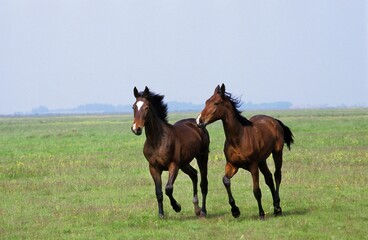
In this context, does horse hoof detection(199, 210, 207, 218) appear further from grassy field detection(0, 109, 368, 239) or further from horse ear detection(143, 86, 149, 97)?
horse ear detection(143, 86, 149, 97)

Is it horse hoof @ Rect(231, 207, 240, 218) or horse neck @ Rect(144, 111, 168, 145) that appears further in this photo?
horse neck @ Rect(144, 111, 168, 145)

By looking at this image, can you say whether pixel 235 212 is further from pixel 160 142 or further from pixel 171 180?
pixel 160 142

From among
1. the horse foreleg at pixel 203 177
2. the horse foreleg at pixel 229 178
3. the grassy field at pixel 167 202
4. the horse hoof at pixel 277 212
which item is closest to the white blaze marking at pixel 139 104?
the horse foreleg at pixel 229 178

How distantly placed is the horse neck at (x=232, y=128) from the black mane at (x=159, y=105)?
146 cm

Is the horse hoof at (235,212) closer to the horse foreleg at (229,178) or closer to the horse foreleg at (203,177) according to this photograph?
the horse foreleg at (229,178)

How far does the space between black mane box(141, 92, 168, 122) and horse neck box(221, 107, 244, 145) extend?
1464mm

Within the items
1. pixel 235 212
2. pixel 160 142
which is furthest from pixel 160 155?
pixel 235 212

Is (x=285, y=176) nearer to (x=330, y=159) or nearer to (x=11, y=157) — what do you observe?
(x=330, y=159)

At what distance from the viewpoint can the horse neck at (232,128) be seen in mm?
12164

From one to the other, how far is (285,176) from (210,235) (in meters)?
8.88

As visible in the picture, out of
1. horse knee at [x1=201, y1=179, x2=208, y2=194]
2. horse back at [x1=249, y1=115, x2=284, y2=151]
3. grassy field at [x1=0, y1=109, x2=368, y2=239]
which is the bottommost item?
grassy field at [x1=0, y1=109, x2=368, y2=239]

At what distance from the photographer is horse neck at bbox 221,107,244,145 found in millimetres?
12164

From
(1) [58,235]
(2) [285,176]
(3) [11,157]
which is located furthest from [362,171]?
(3) [11,157]

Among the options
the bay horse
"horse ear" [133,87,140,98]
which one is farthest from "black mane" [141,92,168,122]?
"horse ear" [133,87,140,98]
